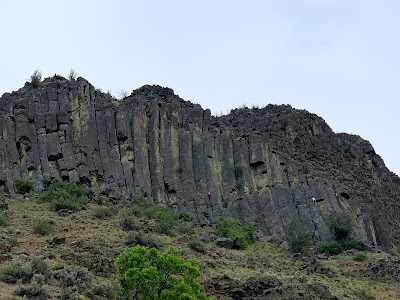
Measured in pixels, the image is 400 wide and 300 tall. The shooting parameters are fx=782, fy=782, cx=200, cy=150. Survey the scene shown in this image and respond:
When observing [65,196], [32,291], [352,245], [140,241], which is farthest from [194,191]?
[32,291]

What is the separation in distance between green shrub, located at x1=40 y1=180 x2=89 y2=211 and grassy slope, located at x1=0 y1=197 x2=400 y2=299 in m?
0.77

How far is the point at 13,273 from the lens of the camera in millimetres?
36500

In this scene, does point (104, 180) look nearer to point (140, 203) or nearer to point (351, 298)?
point (140, 203)

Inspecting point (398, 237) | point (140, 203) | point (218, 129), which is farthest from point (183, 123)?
point (398, 237)

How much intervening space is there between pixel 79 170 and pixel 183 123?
12290 millimetres

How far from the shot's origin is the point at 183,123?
231ft

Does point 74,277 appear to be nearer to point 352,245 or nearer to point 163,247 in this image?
point 163,247

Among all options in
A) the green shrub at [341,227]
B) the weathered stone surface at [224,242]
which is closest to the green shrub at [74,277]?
the weathered stone surface at [224,242]

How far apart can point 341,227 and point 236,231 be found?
29.7 feet

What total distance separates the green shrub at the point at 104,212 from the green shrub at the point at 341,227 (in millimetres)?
17798

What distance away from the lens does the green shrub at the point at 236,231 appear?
183ft

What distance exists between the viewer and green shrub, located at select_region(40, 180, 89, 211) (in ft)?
179

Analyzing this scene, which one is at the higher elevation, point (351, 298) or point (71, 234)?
point (71, 234)

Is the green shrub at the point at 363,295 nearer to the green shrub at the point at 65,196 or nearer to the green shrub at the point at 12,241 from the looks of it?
the green shrub at the point at 12,241
